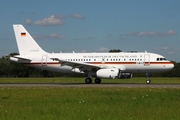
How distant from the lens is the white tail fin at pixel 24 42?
155 ft

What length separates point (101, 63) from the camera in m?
43.0

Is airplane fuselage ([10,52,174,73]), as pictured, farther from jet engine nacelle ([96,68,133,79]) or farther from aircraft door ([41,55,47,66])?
jet engine nacelle ([96,68,133,79])

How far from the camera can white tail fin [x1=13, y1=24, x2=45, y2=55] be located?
155 ft

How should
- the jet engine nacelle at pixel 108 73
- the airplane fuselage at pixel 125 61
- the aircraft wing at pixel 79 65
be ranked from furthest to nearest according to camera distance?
the airplane fuselage at pixel 125 61, the aircraft wing at pixel 79 65, the jet engine nacelle at pixel 108 73

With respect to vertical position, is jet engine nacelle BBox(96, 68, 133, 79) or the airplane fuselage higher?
the airplane fuselage

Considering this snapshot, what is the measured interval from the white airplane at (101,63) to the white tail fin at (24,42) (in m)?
0.15

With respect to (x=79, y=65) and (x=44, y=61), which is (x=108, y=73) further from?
(x=44, y=61)

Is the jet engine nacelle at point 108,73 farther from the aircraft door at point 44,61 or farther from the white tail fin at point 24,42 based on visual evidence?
the white tail fin at point 24,42

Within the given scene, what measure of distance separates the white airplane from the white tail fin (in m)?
0.15

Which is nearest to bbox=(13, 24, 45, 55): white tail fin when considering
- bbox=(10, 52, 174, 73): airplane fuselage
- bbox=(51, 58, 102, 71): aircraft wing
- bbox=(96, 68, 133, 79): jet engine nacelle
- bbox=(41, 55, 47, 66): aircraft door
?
bbox=(41, 55, 47, 66): aircraft door

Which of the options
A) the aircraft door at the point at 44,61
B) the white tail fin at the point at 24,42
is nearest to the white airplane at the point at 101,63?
the aircraft door at the point at 44,61

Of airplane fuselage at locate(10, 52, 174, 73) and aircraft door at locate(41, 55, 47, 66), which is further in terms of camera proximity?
aircraft door at locate(41, 55, 47, 66)

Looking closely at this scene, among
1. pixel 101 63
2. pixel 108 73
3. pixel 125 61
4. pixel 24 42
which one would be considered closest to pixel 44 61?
pixel 24 42
